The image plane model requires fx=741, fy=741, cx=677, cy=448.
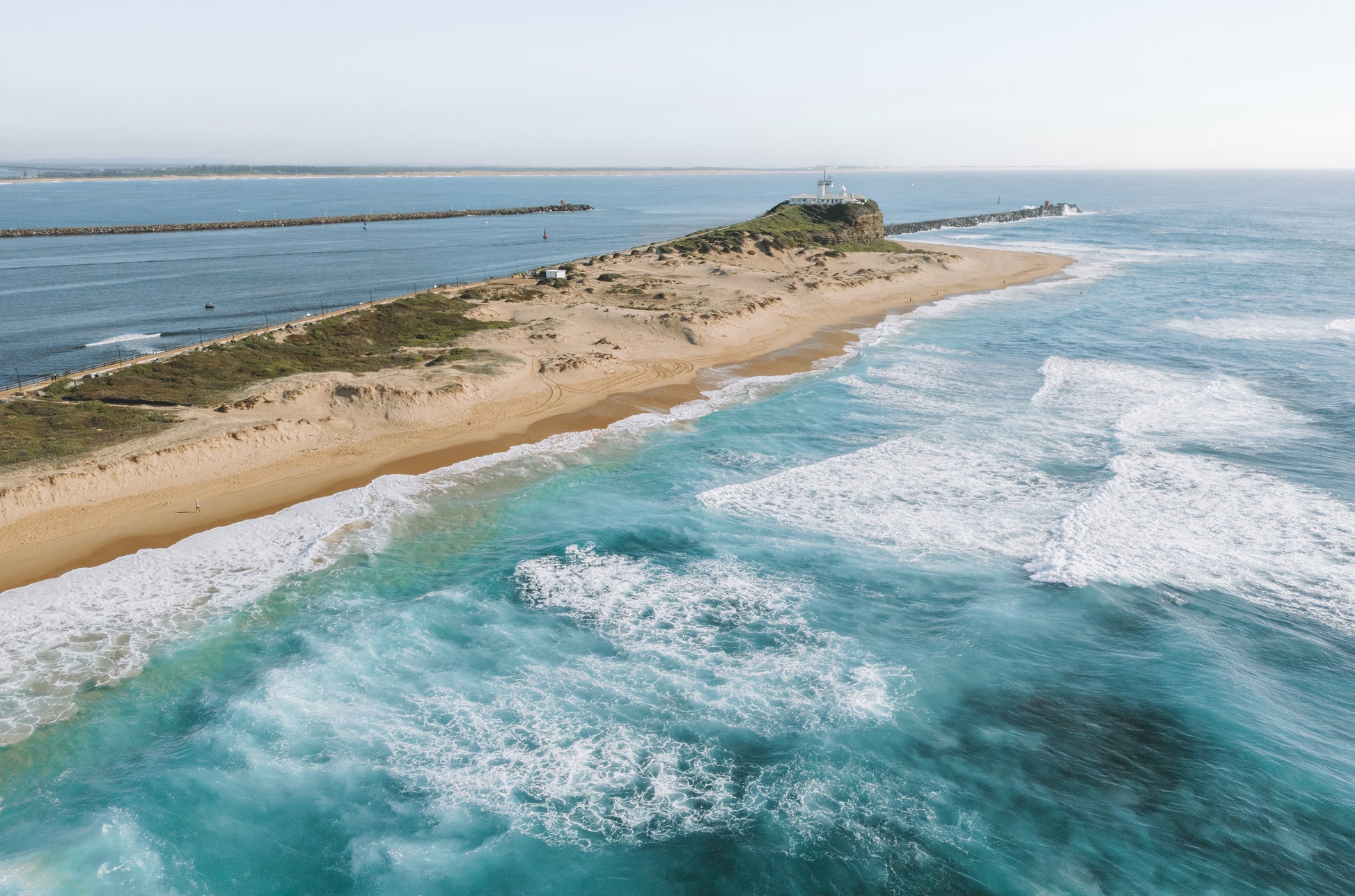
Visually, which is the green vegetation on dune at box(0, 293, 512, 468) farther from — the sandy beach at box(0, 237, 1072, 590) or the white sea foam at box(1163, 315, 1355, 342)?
the white sea foam at box(1163, 315, 1355, 342)

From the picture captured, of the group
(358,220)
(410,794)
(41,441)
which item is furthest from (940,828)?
(358,220)

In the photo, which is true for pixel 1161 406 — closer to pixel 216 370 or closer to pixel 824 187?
pixel 216 370

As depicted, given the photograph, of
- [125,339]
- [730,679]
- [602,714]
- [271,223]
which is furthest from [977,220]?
[602,714]

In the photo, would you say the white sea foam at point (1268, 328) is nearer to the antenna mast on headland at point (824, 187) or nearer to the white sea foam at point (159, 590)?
the white sea foam at point (159, 590)

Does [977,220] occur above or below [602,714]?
above

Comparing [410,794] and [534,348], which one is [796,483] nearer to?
[410,794]

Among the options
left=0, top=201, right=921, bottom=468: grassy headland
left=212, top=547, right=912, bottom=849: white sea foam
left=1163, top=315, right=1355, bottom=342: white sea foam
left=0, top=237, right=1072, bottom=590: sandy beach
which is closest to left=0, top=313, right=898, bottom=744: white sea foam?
left=0, top=237, right=1072, bottom=590: sandy beach
